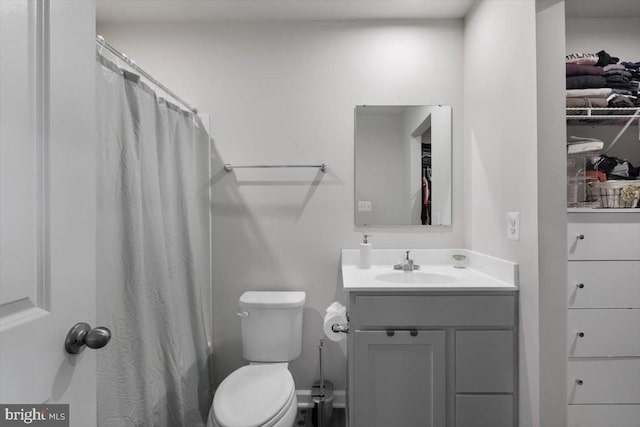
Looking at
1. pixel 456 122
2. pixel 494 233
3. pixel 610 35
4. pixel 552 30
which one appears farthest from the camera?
pixel 456 122

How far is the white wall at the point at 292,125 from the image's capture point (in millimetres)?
2090

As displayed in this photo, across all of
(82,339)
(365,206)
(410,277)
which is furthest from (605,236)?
(82,339)

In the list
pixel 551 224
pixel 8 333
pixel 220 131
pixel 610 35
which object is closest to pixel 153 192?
pixel 220 131

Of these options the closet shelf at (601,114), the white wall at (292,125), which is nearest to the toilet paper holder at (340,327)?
the white wall at (292,125)

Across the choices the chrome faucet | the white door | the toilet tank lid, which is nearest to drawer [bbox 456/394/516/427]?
the chrome faucet

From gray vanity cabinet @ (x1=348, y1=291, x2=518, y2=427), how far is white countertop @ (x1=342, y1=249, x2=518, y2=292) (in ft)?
0.13

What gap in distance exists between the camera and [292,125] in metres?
2.10

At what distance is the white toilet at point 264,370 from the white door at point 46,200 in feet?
2.55

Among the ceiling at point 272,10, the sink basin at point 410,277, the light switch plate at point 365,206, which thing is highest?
the ceiling at point 272,10

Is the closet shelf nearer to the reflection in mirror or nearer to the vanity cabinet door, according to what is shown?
the reflection in mirror

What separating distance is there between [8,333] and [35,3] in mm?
564

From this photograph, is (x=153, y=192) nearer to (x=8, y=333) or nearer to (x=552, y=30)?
(x=8, y=333)

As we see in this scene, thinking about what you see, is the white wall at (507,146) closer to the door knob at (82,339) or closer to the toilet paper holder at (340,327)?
the toilet paper holder at (340,327)

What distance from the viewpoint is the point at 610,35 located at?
1.82 meters
